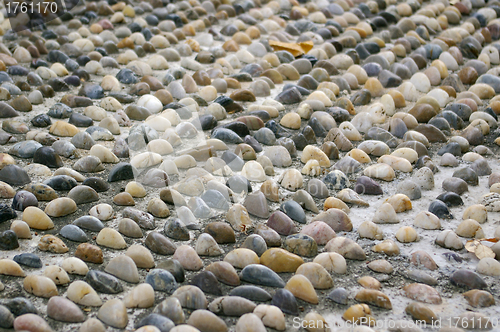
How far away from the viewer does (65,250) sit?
4.64ft

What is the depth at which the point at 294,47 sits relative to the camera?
2.90m

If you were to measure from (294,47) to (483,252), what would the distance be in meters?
1.77

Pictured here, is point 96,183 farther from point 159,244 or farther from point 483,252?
point 483,252

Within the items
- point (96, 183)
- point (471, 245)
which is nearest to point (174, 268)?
point (96, 183)

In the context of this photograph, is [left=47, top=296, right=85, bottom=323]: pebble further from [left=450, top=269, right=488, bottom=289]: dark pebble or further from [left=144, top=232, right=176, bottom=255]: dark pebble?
[left=450, top=269, right=488, bottom=289]: dark pebble

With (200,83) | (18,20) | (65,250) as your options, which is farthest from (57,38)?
(65,250)

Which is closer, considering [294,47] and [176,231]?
[176,231]

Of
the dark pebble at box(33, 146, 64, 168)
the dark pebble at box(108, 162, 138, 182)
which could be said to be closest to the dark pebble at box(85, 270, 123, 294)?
the dark pebble at box(108, 162, 138, 182)

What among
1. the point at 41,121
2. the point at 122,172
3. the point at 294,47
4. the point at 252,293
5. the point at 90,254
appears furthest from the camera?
the point at 294,47

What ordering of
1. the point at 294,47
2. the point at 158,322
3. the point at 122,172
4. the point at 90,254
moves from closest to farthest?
the point at 158,322
the point at 90,254
the point at 122,172
the point at 294,47

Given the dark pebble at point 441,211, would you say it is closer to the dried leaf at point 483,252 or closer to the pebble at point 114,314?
the dried leaf at point 483,252

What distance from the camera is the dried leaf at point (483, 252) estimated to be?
4.72ft

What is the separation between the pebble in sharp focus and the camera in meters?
1.27

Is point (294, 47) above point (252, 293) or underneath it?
above
